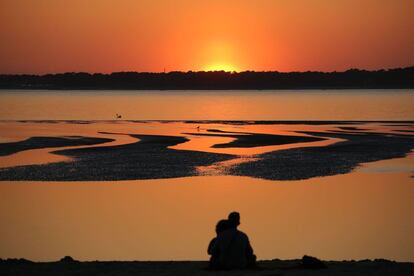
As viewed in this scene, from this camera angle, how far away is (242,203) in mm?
26188

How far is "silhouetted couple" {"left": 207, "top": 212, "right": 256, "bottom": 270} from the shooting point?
14461 millimetres

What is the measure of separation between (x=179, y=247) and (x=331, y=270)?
5475mm

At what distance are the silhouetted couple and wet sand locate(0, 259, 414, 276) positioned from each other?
0.19 meters

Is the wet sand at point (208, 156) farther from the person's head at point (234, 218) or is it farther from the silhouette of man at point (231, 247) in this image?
the person's head at point (234, 218)

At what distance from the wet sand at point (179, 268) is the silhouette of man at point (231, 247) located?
0.63 feet

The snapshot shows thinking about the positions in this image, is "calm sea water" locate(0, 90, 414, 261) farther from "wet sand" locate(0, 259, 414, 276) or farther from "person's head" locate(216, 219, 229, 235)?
"person's head" locate(216, 219, 229, 235)

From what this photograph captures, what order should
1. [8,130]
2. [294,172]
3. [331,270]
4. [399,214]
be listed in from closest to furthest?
[331,270] → [399,214] → [294,172] → [8,130]

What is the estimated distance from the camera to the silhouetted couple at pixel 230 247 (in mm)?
14461

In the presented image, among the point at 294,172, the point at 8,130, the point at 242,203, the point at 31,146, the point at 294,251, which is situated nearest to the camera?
the point at 294,251

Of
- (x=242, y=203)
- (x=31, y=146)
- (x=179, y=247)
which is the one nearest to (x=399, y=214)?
(x=242, y=203)

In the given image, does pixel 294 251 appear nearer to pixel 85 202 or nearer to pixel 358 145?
pixel 85 202

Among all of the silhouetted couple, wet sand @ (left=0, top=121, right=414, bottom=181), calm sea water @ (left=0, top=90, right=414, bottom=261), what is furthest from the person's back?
wet sand @ (left=0, top=121, right=414, bottom=181)

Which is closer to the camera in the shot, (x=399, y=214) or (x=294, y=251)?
(x=294, y=251)

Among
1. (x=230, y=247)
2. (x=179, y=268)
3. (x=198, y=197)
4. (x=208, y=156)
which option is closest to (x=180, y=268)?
(x=179, y=268)
